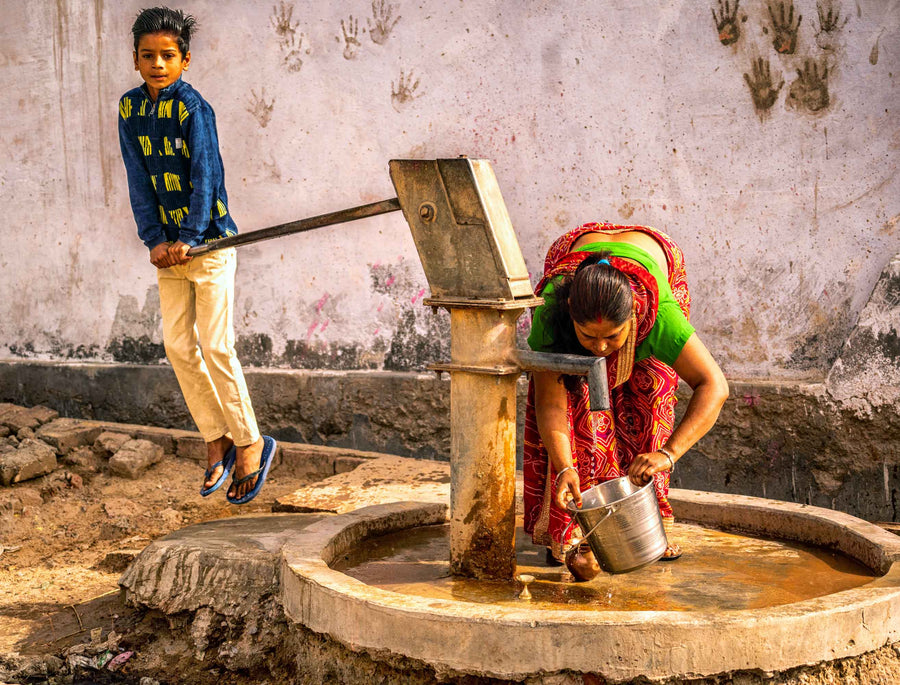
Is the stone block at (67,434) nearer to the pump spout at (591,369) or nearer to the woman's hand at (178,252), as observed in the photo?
the woman's hand at (178,252)

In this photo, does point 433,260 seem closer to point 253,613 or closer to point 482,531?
point 482,531

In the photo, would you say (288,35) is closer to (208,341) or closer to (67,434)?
(208,341)

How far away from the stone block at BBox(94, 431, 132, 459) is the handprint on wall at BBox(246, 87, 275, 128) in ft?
6.47

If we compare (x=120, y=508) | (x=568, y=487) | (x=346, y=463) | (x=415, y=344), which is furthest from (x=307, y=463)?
(x=568, y=487)

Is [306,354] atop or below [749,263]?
below

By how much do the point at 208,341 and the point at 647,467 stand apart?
1933 millimetres

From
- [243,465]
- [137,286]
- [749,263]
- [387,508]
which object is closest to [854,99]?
[749,263]

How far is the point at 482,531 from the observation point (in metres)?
3.06

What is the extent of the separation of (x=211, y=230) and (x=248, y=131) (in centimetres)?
187

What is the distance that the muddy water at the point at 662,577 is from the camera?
288cm

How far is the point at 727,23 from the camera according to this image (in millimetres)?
4613

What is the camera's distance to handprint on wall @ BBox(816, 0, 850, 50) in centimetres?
442

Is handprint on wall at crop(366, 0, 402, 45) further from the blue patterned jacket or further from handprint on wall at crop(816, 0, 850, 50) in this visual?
handprint on wall at crop(816, 0, 850, 50)

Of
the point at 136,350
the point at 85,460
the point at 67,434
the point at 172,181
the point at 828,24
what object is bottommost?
the point at 85,460
